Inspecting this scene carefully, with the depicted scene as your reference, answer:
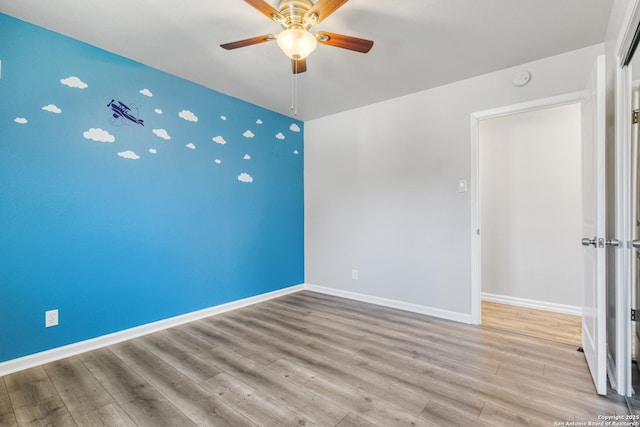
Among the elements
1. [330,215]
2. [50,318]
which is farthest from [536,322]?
[50,318]

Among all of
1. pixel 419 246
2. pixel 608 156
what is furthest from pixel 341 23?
pixel 419 246

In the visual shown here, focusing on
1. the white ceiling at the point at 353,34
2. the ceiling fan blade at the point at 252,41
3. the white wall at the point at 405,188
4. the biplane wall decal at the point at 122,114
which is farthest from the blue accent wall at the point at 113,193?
the ceiling fan blade at the point at 252,41

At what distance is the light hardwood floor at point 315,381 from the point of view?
164cm

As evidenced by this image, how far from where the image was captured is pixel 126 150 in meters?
2.65

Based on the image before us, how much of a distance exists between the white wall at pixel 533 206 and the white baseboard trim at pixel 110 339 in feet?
10.1

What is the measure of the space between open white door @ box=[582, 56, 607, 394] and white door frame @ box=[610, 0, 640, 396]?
6 cm

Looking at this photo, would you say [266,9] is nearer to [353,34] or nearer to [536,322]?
[353,34]

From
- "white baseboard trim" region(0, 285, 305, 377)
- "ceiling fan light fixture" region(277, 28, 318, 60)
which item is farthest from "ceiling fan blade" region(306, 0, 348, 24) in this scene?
"white baseboard trim" region(0, 285, 305, 377)

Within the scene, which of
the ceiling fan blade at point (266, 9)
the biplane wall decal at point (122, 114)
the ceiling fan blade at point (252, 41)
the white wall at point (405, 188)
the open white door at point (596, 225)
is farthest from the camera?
the white wall at point (405, 188)

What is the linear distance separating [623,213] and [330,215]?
9.57 ft

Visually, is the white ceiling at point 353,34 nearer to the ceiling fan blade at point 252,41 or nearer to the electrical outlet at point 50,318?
the ceiling fan blade at point 252,41

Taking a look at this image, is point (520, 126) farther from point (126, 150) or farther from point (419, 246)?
point (126, 150)

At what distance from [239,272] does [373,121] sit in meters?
2.47

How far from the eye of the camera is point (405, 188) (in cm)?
342
